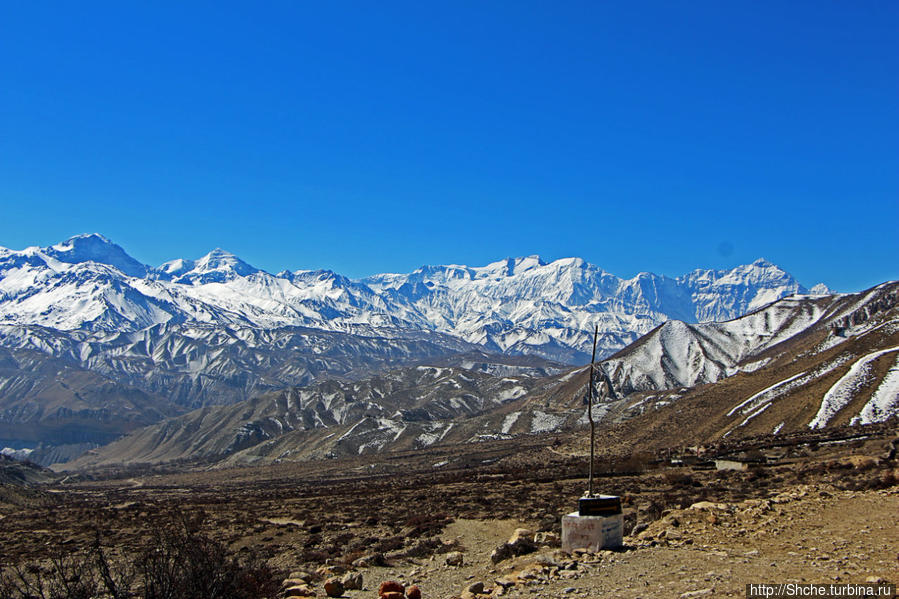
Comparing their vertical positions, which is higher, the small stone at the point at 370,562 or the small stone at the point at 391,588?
the small stone at the point at 391,588

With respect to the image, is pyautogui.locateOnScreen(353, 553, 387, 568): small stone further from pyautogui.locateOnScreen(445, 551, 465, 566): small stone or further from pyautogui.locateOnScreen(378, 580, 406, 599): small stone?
pyautogui.locateOnScreen(378, 580, 406, 599): small stone


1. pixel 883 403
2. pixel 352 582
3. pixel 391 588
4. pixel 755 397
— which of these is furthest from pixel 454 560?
pixel 755 397

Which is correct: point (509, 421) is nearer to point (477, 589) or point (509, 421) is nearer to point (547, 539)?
point (547, 539)

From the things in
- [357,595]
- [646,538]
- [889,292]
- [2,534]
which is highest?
[889,292]

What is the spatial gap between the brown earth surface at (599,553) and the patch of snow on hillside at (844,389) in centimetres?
2302

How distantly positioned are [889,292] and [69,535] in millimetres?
173994

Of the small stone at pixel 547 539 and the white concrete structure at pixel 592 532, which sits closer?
the white concrete structure at pixel 592 532

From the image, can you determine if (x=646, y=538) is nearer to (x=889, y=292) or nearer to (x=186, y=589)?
(x=186, y=589)

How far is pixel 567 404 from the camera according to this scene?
177 m

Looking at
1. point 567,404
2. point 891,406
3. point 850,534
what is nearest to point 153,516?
point 850,534

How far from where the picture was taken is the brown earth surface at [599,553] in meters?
15.0

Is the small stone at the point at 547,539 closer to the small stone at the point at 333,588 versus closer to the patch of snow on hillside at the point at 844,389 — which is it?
the small stone at the point at 333,588

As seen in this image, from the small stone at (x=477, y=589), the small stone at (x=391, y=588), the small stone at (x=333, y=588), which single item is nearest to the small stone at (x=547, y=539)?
the small stone at (x=477, y=589)

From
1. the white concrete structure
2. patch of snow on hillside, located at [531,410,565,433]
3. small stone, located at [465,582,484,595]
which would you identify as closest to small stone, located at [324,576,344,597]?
small stone, located at [465,582,484,595]
